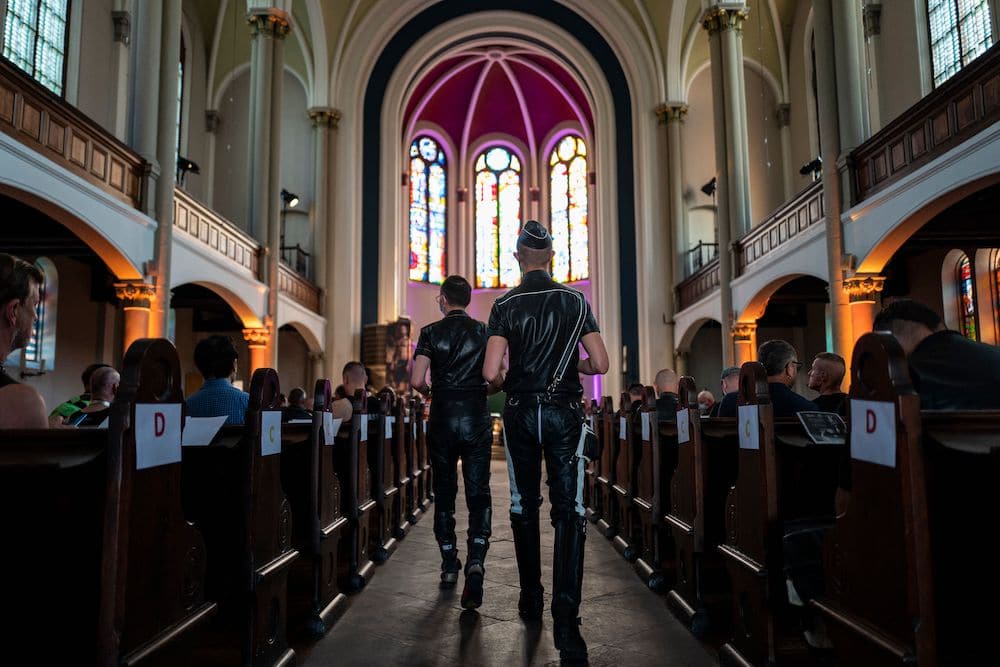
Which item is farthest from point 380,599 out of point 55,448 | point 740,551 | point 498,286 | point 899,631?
point 498,286

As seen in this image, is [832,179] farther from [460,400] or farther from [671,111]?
[671,111]

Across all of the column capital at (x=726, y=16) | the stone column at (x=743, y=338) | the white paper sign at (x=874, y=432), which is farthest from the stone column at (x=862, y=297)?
the white paper sign at (x=874, y=432)

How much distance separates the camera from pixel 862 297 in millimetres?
8477

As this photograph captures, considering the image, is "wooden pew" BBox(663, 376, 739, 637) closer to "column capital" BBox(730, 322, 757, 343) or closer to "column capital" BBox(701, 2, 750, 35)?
"column capital" BBox(730, 322, 757, 343)

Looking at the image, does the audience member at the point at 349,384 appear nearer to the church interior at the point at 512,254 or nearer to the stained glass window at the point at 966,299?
the church interior at the point at 512,254

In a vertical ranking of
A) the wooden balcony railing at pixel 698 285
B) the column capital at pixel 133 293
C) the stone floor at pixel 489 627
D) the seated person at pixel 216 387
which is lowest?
the stone floor at pixel 489 627

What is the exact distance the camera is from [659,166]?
1700 cm

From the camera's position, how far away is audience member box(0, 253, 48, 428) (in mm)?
1874

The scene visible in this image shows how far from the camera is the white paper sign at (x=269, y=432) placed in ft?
8.83

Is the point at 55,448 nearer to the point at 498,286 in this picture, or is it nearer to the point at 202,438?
the point at 202,438

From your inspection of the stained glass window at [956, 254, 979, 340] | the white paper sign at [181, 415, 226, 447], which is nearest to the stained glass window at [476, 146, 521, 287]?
the stained glass window at [956, 254, 979, 340]

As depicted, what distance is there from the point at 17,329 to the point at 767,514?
2407 millimetres

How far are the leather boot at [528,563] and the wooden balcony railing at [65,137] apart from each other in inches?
229

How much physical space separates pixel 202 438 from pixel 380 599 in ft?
5.48
